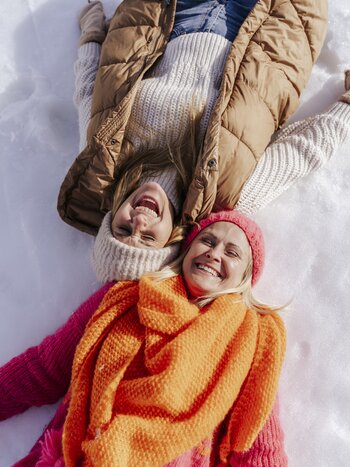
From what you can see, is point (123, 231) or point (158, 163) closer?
point (123, 231)

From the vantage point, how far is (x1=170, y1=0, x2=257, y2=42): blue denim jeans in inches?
79.5

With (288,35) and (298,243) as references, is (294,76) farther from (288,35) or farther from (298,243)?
(298,243)

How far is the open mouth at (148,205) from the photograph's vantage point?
5.70ft

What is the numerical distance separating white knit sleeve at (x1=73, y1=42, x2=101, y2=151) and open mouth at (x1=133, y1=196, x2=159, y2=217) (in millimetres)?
430

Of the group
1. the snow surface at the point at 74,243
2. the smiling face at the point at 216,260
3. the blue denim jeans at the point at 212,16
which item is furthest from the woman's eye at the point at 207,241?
the blue denim jeans at the point at 212,16

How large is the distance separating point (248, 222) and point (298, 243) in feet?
0.91

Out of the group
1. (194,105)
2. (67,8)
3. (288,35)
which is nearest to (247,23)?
(288,35)

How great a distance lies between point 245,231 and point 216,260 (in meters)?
0.17

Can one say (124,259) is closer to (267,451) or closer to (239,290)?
(239,290)

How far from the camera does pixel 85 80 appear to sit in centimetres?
214

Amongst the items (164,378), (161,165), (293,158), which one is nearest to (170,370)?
(164,378)

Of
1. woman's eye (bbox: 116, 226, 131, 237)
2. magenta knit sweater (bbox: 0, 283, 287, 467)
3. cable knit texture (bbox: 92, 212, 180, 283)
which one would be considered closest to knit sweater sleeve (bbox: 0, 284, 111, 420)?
magenta knit sweater (bbox: 0, 283, 287, 467)

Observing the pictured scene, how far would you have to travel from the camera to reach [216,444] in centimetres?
155

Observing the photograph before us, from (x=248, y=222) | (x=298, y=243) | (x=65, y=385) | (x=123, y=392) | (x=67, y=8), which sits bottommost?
(x=65, y=385)
